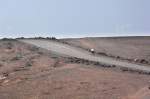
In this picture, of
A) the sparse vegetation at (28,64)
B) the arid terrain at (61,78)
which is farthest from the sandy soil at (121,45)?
the sparse vegetation at (28,64)

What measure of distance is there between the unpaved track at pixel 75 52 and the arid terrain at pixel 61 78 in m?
0.64

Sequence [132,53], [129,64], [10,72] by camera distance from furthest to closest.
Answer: [132,53] < [129,64] < [10,72]

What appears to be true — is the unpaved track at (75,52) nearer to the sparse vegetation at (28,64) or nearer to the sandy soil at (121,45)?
the sandy soil at (121,45)

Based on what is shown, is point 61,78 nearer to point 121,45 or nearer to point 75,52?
point 75,52

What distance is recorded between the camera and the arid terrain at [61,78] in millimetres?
10438

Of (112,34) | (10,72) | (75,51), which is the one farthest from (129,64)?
(112,34)

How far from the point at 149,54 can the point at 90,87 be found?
22.9ft

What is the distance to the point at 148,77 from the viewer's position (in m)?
12.4

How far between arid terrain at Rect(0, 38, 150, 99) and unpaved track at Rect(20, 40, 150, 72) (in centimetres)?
64

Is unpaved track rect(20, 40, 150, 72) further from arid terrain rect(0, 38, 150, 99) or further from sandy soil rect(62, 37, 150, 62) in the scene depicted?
sandy soil rect(62, 37, 150, 62)

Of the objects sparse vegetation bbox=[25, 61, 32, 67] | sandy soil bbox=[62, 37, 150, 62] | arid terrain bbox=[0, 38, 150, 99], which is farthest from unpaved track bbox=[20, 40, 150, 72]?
sparse vegetation bbox=[25, 61, 32, 67]

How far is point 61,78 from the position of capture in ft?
40.2

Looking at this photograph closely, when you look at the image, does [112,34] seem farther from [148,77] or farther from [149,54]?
[148,77]

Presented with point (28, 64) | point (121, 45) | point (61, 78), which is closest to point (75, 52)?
point (28, 64)
